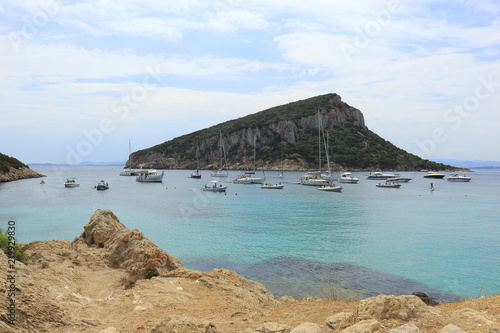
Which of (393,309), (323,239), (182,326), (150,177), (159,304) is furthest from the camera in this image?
(150,177)

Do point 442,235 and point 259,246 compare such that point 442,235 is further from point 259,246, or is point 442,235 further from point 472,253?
point 259,246

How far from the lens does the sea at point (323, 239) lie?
62.6 feet

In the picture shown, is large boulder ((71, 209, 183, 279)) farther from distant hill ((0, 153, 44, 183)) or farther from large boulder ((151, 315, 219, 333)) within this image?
distant hill ((0, 153, 44, 183))

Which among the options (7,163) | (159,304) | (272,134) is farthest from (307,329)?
(272,134)

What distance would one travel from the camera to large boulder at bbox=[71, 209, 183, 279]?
45.6 feet

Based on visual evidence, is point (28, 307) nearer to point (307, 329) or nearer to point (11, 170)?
point (307, 329)

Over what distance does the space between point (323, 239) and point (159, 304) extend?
2152cm

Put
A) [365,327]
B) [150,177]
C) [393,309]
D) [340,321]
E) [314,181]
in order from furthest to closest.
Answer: [150,177] → [314,181] → [340,321] → [393,309] → [365,327]

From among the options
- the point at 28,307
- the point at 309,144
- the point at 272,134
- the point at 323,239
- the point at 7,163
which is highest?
the point at 272,134

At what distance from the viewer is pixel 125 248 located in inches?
626

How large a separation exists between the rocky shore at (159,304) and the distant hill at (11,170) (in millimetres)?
100263

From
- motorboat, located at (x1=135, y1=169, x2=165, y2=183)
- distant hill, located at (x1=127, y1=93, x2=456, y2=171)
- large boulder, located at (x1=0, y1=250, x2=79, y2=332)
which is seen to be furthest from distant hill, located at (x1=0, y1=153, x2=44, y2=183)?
large boulder, located at (x1=0, y1=250, x2=79, y2=332)

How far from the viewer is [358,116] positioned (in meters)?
199

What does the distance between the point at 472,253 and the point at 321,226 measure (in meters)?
13.8
